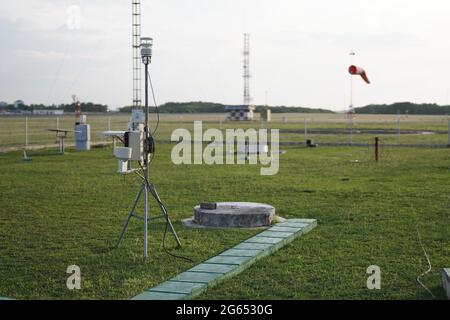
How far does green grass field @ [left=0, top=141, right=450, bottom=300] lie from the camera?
6.09 metres

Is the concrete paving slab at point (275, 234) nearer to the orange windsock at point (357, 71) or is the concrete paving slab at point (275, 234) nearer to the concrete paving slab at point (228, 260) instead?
the concrete paving slab at point (228, 260)

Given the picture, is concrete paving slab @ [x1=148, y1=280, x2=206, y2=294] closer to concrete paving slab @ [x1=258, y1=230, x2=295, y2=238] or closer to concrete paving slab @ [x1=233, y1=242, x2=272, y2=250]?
concrete paving slab @ [x1=233, y1=242, x2=272, y2=250]

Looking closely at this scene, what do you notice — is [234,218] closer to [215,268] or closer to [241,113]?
[215,268]

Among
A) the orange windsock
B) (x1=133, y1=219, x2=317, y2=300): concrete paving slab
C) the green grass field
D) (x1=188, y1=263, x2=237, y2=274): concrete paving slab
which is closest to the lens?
(x1=133, y1=219, x2=317, y2=300): concrete paving slab

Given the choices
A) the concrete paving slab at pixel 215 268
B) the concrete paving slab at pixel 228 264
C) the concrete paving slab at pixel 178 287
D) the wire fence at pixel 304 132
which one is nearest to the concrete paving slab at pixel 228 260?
the concrete paving slab at pixel 228 264

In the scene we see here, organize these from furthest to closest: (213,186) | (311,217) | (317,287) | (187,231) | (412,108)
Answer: (412,108), (213,186), (311,217), (187,231), (317,287)

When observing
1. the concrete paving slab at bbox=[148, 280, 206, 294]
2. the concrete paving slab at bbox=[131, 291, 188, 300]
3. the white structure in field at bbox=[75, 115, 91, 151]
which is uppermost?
the white structure in field at bbox=[75, 115, 91, 151]

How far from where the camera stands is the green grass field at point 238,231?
609 centimetres

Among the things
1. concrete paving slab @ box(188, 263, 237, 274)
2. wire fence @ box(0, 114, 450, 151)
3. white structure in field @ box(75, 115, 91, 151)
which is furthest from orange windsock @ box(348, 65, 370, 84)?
concrete paving slab @ box(188, 263, 237, 274)

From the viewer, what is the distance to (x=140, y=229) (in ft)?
29.1
